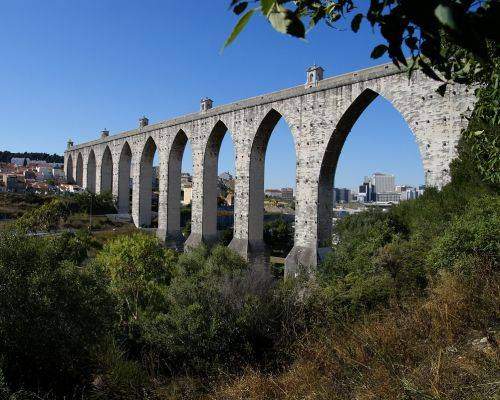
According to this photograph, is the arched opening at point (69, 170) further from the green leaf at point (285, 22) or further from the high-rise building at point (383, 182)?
the high-rise building at point (383, 182)

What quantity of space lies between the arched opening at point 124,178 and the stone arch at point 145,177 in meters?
2.87

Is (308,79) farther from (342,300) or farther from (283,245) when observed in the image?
(283,245)

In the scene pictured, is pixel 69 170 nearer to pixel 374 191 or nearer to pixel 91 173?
pixel 91 173

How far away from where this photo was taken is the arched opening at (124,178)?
27.6 m

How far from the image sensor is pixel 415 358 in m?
3.31

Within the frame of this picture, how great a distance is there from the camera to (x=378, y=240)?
9.18 meters

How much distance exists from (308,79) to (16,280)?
10.8 m

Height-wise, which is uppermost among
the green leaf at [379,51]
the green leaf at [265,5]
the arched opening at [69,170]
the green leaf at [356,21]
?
the arched opening at [69,170]

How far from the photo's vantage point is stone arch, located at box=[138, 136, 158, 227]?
969 inches

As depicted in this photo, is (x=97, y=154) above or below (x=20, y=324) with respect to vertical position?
above

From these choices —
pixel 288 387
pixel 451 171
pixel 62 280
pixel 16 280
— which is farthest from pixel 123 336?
pixel 451 171

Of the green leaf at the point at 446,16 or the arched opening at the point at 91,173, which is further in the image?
the arched opening at the point at 91,173

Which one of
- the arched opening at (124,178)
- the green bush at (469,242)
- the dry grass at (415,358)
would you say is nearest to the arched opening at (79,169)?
the arched opening at (124,178)

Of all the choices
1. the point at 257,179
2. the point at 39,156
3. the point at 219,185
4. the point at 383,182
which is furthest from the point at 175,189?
the point at 383,182
